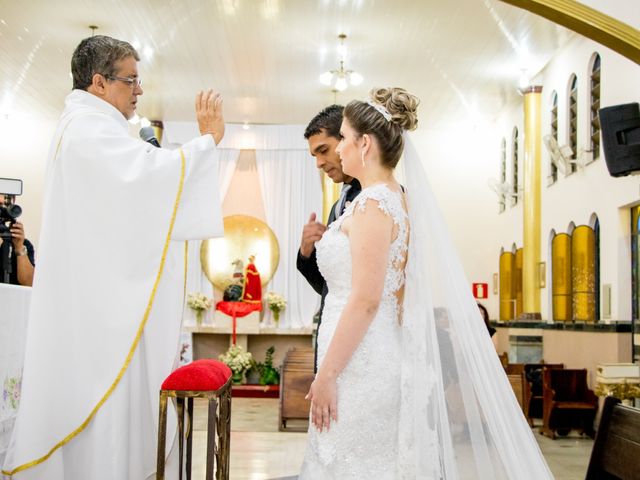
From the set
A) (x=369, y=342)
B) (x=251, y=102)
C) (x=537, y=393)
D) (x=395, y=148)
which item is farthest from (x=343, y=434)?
(x=251, y=102)

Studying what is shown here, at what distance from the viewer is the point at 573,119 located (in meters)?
11.6

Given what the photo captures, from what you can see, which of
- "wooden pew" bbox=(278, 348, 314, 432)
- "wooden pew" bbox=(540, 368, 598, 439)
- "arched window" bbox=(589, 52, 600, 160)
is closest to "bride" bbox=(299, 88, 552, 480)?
"wooden pew" bbox=(278, 348, 314, 432)

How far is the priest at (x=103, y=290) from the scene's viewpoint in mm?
3029

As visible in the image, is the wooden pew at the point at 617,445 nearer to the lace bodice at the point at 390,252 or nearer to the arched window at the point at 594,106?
the lace bodice at the point at 390,252

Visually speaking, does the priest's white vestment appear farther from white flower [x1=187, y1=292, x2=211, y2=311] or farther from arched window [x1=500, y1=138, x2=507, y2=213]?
arched window [x1=500, y1=138, x2=507, y2=213]

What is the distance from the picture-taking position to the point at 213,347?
1628 centimetres

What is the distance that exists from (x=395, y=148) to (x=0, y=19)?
982cm

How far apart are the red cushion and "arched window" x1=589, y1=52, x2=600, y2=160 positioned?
8.36m

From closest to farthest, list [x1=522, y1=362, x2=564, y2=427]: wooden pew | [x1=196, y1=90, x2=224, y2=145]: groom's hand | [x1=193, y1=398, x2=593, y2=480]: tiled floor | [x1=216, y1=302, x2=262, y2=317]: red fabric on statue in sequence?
[x1=196, y1=90, x2=224, y2=145]: groom's hand
[x1=193, y1=398, x2=593, y2=480]: tiled floor
[x1=522, y1=362, x2=564, y2=427]: wooden pew
[x1=216, y1=302, x2=262, y2=317]: red fabric on statue

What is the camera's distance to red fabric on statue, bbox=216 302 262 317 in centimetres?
1568

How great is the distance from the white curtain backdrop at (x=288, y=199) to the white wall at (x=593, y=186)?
560 cm

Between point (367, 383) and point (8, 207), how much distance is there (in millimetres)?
2378

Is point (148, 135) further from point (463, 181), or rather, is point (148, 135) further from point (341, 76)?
point (463, 181)

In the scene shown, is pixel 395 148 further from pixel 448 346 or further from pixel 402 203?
pixel 448 346
